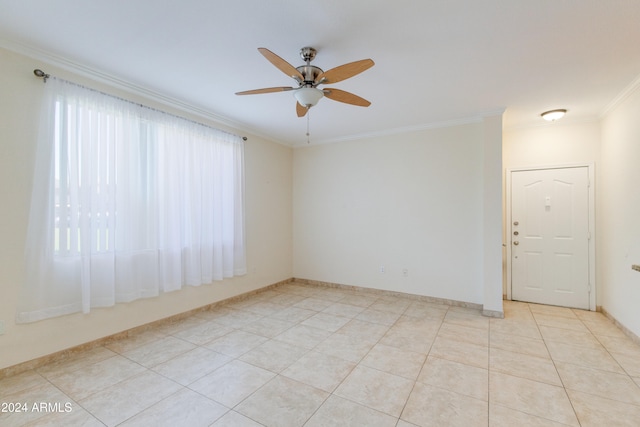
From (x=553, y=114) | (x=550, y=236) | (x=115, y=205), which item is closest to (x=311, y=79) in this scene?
(x=115, y=205)

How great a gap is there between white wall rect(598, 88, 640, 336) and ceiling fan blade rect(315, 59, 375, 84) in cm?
317

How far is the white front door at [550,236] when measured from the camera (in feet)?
12.9

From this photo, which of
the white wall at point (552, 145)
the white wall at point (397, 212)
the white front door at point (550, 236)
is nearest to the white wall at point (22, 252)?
the white wall at point (397, 212)

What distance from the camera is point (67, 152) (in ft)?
8.39

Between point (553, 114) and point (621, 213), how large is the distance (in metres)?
1.44

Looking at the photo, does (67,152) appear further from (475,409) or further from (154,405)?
(475,409)

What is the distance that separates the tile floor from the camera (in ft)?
6.15

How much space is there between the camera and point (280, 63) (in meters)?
1.97

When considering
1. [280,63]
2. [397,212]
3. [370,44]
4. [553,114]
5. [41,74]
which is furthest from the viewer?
[397,212]

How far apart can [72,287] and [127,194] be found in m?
1.00

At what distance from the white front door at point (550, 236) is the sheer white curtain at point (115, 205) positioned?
14.8 feet

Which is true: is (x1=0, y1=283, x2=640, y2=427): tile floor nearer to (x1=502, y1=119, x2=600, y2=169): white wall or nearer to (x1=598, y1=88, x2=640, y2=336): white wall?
(x1=598, y1=88, x2=640, y2=336): white wall

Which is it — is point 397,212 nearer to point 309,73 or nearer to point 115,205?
point 309,73

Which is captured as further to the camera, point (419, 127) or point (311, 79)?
point (419, 127)
